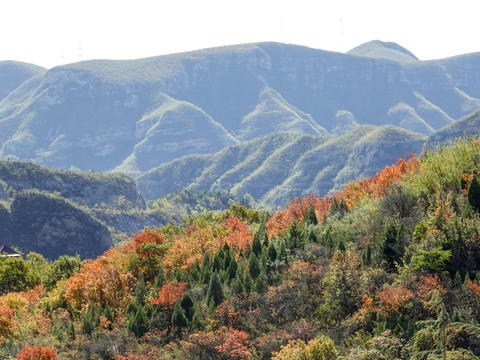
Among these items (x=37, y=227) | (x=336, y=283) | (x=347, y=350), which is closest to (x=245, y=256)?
(x=336, y=283)

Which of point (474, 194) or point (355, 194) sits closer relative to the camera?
point (474, 194)

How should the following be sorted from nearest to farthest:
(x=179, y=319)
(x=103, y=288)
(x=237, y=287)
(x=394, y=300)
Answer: (x=394, y=300)
(x=179, y=319)
(x=237, y=287)
(x=103, y=288)

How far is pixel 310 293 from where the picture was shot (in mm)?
27875

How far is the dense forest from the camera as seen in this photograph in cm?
2238

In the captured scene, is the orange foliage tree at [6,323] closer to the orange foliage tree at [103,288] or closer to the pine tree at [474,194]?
the orange foliage tree at [103,288]

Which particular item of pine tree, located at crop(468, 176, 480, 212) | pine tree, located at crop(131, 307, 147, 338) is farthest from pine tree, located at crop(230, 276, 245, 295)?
pine tree, located at crop(468, 176, 480, 212)

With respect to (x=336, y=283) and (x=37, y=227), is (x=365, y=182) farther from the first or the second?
(x=37, y=227)

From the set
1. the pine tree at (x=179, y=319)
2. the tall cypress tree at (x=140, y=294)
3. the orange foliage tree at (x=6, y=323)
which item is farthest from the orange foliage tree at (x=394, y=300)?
the orange foliage tree at (x=6, y=323)

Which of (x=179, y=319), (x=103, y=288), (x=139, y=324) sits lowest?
(x=139, y=324)

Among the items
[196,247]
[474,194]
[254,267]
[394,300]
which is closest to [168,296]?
[254,267]

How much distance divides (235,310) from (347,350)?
24.9ft

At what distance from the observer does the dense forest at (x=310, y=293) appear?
22.4 m

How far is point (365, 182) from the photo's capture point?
4825cm

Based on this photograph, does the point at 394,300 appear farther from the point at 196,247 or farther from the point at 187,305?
the point at 196,247
